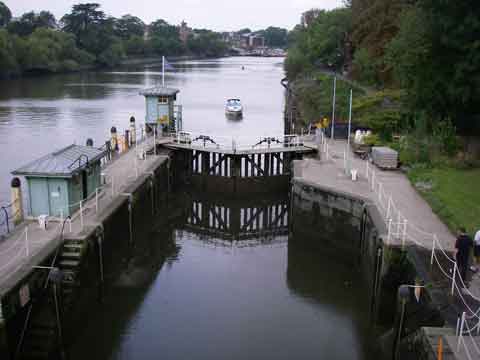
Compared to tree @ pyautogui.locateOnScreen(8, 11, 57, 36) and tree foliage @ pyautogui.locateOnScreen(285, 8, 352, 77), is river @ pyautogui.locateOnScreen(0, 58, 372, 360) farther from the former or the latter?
tree @ pyautogui.locateOnScreen(8, 11, 57, 36)

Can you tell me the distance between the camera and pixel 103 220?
18.6 m

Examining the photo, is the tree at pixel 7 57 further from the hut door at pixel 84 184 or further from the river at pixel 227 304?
the hut door at pixel 84 184

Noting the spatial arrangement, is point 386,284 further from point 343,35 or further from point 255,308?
point 343,35

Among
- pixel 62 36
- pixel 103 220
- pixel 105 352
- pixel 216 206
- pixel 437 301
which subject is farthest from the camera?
pixel 62 36

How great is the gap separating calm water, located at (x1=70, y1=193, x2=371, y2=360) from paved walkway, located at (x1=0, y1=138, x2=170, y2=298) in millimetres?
2627

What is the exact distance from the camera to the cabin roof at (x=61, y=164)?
59.5 ft

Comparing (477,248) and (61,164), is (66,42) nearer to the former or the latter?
(61,164)

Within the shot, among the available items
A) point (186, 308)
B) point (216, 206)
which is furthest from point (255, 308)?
point (216, 206)

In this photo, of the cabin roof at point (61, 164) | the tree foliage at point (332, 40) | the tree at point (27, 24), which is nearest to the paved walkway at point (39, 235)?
the cabin roof at point (61, 164)

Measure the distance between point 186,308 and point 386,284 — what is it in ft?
20.9

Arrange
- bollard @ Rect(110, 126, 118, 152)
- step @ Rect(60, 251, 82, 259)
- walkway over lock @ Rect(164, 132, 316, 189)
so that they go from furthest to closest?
walkway over lock @ Rect(164, 132, 316, 189) → bollard @ Rect(110, 126, 118, 152) → step @ Rect(60, 251, 82, 259)

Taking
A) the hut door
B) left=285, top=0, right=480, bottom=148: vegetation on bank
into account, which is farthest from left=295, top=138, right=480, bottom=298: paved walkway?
the hut door

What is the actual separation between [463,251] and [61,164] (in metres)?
12.3

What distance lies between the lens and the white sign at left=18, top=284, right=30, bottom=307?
13875mm
